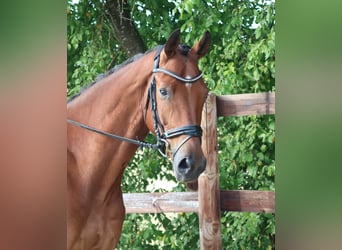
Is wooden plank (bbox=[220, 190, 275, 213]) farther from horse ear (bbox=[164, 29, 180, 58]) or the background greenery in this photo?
horse ear (bbox=[164, 29, 180, 58])

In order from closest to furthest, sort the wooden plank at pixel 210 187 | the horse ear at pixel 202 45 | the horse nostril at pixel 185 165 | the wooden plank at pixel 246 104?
1. the horse nostril at pixel 185 165
2. the horse ear at pixel 202 45
3. the wooden plank at pixel 246 104
4. the wooden plank at pixel 210 187

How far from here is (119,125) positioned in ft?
3.87

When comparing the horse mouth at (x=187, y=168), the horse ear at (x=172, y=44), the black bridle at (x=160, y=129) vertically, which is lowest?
the horse mouth at (x=187, y=168)

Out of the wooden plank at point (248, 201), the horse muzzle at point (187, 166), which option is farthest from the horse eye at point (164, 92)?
the wooden plank at point (248, 201)

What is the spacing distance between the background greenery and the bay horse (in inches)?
19.0

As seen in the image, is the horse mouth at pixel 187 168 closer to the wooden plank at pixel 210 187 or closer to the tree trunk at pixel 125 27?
the wooden plank at pixel 210 187

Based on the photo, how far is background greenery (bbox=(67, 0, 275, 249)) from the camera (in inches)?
65.9

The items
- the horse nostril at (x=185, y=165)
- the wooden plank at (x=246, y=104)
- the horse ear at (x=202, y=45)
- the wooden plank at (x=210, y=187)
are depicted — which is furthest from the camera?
the wooden plank at (x=210, y=187)

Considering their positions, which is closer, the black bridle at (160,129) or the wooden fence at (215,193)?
the black bridle at (160,129)

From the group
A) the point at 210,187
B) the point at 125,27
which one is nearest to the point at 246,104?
the point at 210,187

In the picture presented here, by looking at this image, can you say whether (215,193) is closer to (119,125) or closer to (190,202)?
(190,202)

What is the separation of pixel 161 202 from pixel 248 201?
353mm

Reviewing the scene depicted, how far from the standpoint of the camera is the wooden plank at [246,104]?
158 centimetres

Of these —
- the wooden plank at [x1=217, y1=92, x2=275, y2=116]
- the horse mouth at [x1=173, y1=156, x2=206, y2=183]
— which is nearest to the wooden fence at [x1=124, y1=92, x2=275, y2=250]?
the wooden plank at [x1=217, y1=92, x2=275, y2=116]
